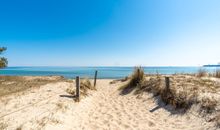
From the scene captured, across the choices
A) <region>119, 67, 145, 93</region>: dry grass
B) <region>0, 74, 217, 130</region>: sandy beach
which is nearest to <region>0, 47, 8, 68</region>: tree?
<region>0, 74, 217, 130</region>: sandy beach

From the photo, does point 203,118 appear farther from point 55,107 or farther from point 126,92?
point 126,92

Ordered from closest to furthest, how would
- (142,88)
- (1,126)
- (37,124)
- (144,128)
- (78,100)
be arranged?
(1,126) < (37,124) < (144,128) < (78,100) < (142,88)

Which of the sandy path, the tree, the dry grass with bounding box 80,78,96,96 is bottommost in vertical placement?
the sandy path

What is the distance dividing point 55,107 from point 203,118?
5.57 m

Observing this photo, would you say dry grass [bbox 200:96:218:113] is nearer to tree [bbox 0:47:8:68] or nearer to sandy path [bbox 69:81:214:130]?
sandy path [bbox 69:81:214:130]

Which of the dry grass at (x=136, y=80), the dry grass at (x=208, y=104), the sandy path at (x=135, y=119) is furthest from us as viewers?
the dry grass at (x=136, y=80)

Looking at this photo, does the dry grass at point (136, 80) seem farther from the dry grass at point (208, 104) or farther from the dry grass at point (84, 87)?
the dry grass at point (208, 104)

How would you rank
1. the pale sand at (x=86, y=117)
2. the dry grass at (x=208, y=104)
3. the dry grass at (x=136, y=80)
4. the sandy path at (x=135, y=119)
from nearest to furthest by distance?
the pale sand at (x=86, y=117), the sandy path at (x=135, y=119), the dry grass at (x=208, y=104), the dry grass at (x=136, y=80)

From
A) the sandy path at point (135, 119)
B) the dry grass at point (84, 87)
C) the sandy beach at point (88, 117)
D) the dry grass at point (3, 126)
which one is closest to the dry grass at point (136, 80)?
the dry grass at point (84, 87)

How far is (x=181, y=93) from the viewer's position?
8211 millimetres

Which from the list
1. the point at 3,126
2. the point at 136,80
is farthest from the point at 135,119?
the point at 136,80

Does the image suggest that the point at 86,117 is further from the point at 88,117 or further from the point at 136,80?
the point at 136,80

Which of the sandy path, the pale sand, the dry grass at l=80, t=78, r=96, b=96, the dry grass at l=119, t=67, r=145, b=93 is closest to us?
the pale sand

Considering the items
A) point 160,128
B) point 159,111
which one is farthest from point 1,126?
point 159,111
